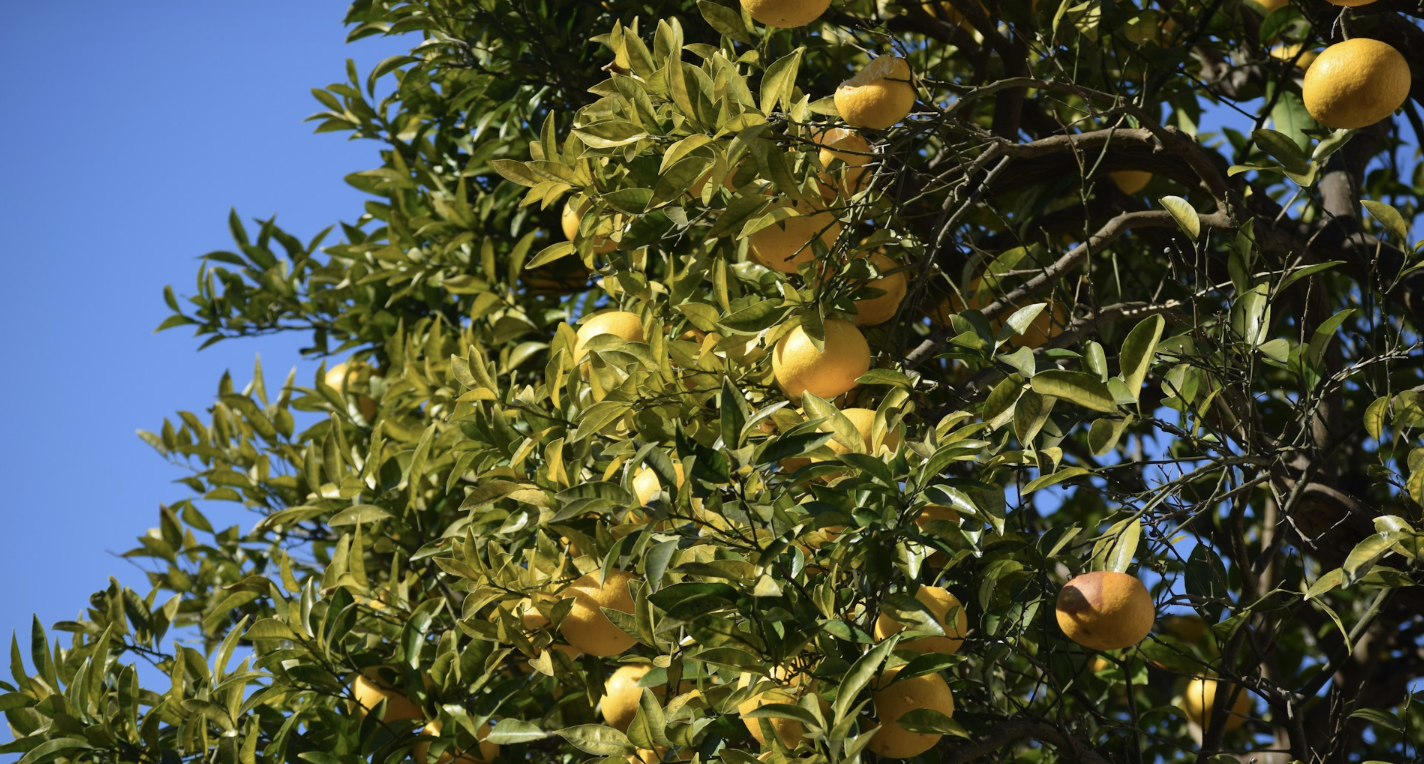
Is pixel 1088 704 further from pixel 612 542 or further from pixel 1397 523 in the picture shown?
pixel 612 542

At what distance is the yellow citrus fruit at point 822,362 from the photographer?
1.59m

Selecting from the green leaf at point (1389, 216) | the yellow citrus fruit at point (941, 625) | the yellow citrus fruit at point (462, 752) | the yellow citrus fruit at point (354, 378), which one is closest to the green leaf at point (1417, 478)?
the green leaf at point (1389, 216)

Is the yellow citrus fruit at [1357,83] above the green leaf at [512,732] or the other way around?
above

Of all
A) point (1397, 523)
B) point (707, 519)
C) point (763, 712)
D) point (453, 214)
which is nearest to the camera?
point (763, 712)

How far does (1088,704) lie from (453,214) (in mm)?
1712

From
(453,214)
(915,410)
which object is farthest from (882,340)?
(453,214)

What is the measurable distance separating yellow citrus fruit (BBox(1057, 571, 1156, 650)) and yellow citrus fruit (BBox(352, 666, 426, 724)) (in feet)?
3.61

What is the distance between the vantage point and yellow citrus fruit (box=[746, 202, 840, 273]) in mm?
1693

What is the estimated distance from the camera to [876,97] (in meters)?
1.58

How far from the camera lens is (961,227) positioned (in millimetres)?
2062

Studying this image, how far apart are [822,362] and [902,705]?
1.52ft

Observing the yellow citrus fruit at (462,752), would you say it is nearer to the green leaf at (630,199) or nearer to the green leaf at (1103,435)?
the green leaf at (630,199)

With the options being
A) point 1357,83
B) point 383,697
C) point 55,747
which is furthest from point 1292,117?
point 55,747

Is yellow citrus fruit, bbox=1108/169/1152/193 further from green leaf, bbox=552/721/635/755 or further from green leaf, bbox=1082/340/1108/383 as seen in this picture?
green leaf, bbox=552/721/635/755
